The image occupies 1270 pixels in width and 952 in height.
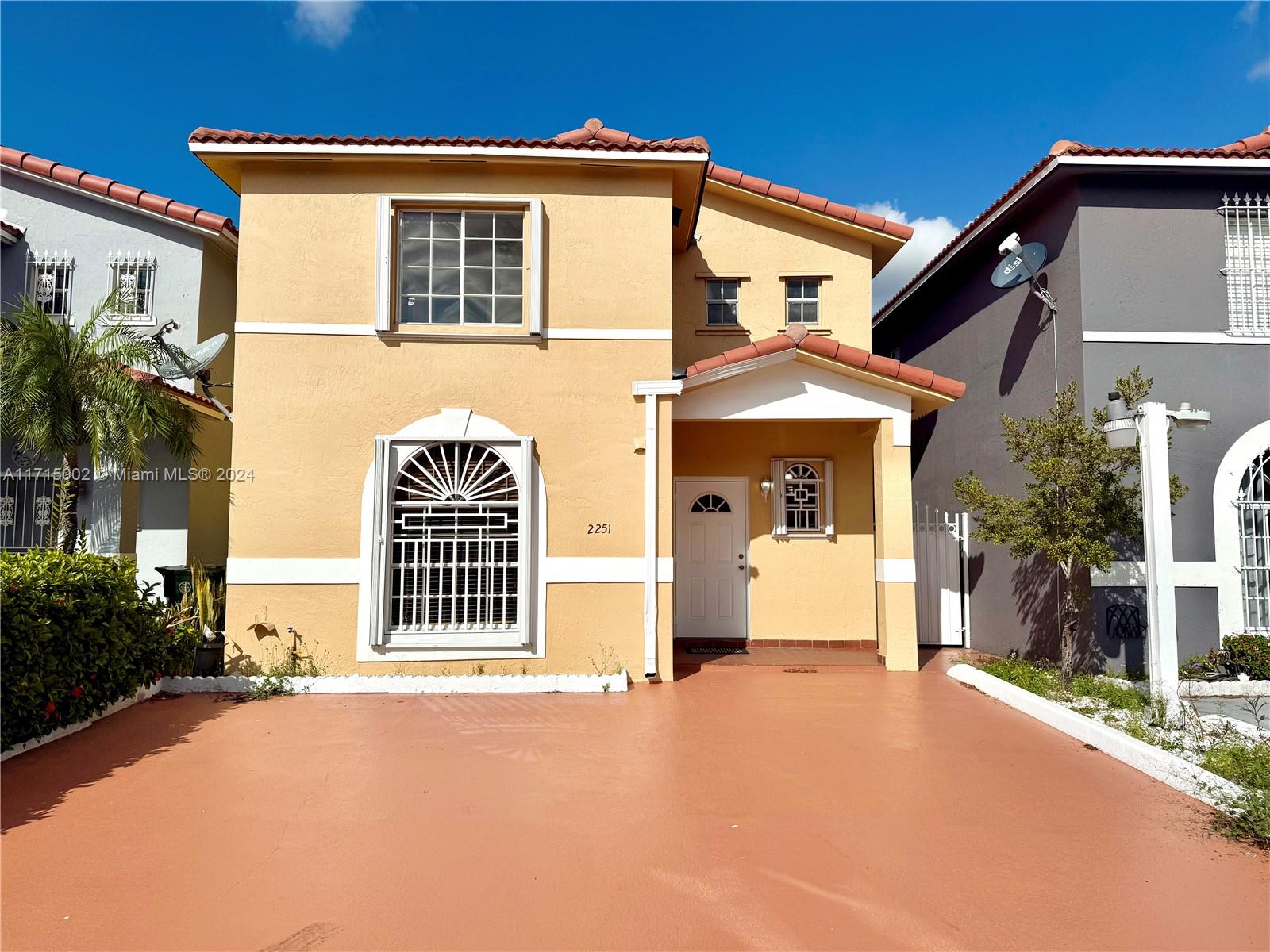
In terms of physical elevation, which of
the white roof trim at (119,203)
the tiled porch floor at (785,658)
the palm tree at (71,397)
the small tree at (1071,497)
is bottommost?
the tiled porch floor at (785,658)

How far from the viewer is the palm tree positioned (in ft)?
26.9

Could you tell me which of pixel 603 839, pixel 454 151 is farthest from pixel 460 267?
pixel 603 839

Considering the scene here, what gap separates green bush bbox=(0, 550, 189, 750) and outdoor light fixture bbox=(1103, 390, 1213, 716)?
939 cm

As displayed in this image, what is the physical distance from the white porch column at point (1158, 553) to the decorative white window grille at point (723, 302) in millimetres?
6018

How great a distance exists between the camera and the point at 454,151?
847 cm

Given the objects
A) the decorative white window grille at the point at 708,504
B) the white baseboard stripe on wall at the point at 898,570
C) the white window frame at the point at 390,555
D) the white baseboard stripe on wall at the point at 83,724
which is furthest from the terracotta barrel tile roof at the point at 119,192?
the white baseboard stripe on wall at the point at 898,570

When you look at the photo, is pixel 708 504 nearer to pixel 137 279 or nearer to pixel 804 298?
pixel 804 298

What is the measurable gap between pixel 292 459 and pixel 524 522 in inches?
110

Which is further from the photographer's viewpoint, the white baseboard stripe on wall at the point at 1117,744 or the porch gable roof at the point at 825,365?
the porch gable roof at the point at 825,365

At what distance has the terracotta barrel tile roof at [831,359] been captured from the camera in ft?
29.2

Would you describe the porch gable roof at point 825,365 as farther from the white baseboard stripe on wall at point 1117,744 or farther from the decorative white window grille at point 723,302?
the white baseboard stripe on wall at point 1117,744

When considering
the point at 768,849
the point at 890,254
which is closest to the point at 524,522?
the point at 768,849

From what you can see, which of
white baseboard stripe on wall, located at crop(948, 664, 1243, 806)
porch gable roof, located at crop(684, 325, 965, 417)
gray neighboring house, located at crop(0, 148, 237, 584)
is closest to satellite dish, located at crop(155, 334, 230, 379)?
gray neighboring house, located at crop(0, 148, 237, 584)

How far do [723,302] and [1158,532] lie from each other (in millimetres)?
6811
